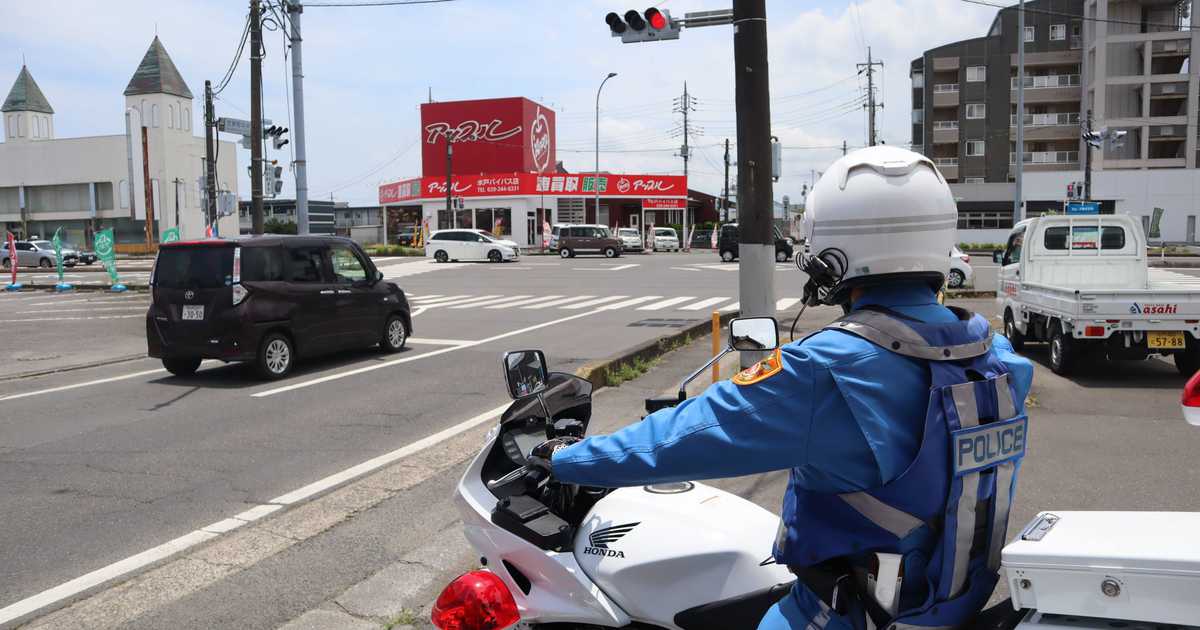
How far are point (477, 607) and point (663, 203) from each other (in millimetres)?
59496

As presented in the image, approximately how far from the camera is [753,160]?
7.63 m

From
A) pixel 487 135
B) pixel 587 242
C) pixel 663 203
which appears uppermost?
pixel 487 135

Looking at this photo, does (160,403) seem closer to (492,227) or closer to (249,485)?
(249,485)

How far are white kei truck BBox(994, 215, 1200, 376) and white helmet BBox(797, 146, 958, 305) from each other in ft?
28.6

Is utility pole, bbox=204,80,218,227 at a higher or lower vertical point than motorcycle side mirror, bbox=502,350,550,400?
higher

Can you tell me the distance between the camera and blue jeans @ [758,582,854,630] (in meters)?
1.85

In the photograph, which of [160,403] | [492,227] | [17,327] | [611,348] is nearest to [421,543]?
[160,403]

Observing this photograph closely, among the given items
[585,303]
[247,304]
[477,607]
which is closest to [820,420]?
[477,607]

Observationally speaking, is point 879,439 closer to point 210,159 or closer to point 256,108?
point 256,108

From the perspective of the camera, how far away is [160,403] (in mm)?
9188

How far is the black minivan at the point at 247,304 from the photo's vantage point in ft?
34.4

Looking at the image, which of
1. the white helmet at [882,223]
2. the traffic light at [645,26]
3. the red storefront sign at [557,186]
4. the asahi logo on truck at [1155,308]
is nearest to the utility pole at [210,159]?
the traffic light at [645,26]

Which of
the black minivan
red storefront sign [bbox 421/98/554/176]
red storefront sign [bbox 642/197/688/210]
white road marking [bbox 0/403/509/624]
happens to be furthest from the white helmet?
red storefront sign [bbox 421/98/554/176]

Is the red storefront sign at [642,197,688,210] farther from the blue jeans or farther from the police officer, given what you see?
the blue jeans
